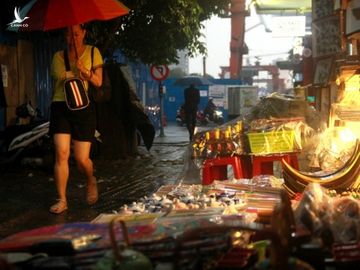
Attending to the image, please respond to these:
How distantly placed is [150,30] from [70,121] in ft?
21.1

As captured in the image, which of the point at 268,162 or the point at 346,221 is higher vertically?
the point at 346,221

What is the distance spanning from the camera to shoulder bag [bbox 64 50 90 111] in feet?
19.3

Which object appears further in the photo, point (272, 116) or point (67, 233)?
point (272, 116)

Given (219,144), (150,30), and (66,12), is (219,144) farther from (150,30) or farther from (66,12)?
(150,30)

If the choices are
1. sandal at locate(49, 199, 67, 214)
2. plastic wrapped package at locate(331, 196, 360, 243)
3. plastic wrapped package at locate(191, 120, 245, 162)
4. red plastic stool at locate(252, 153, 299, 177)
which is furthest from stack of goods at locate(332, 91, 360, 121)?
sandal at locate(49, 199, 67, 214)

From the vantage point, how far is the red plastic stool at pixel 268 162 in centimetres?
640

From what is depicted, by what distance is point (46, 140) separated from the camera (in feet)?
34.1

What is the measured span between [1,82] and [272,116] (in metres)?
6.13

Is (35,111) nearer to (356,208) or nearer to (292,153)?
(292,153)

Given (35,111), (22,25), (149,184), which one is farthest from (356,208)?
(35,111)

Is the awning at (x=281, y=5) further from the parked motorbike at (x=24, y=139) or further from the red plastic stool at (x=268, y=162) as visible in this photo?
the red plastic stool at (x=268, y=162)

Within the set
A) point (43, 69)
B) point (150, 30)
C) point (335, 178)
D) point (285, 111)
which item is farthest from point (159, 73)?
point (335, 178)

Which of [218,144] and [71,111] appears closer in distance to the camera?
[71,111]

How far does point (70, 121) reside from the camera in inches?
237
